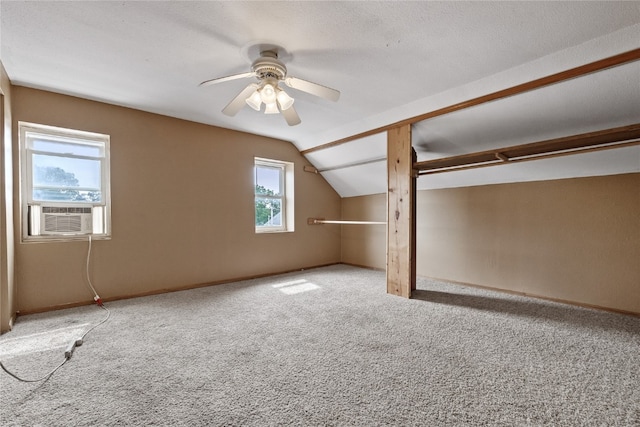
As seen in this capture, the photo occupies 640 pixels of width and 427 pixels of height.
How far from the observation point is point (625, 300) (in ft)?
9.20

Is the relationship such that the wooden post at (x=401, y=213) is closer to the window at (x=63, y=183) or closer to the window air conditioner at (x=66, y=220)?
the window at (x=63, y=183)

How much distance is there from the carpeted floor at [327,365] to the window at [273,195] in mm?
1871

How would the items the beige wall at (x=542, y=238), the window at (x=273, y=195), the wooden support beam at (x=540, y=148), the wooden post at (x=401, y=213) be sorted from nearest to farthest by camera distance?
1. the wooden support beam at (x=540, y=148)
2. the beige wall at (x=542, y=238)
3. the wooden post at (x=401, y=213)
4. the window at (x=273, y=195)

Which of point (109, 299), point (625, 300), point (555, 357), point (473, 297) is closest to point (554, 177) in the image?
point (625, 300)

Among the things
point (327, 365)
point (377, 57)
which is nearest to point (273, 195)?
point (377, 57)

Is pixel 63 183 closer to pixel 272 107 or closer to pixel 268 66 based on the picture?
pixel 272 107

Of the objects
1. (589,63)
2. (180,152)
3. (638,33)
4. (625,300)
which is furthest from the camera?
(180,152)

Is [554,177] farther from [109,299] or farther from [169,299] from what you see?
[109,299]

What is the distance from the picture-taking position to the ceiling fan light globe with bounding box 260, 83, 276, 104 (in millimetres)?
2260

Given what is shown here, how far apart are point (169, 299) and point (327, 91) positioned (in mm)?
2770

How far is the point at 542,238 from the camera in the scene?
3293mm

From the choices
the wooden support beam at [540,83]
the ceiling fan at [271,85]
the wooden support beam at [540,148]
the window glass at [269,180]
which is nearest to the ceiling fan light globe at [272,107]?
the ceiling fan at [271,85]

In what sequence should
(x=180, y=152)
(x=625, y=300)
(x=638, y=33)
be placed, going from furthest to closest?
(x=180, y=152), (x=625, y=300), (x=638, y=33)

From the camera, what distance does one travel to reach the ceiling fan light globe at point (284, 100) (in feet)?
7.53
